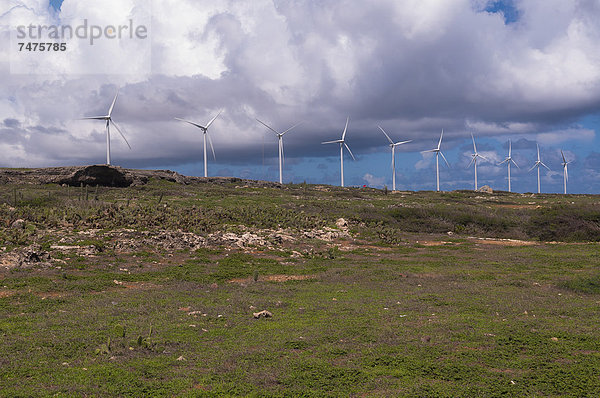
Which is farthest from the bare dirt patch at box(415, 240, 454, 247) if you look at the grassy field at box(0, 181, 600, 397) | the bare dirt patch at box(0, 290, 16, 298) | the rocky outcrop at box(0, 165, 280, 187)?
the rocky outcrop at box(0, 165, 280, 187)

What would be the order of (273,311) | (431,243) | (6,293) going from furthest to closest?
(431,243) < (6,293) < (273,311)

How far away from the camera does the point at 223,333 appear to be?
41.6ft

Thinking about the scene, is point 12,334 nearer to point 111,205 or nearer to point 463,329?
point 463,329

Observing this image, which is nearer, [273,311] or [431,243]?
[273,311]

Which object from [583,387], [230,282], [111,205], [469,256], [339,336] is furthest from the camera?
[111,205]

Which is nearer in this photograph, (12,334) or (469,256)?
(12,334)

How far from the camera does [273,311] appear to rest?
15.4 m

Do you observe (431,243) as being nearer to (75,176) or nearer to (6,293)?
(6,293)

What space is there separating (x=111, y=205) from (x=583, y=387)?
30.1 metres

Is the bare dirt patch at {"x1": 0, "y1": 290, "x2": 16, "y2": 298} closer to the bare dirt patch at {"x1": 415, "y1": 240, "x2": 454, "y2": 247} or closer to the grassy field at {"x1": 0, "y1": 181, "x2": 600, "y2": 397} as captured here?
the grassy field at {"x1": 0, "y1": 181, "x2": 600, "y2": 397}

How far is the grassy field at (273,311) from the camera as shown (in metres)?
9.36

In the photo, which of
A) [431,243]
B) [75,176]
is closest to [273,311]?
[431,243]

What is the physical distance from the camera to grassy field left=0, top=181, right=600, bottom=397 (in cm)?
936

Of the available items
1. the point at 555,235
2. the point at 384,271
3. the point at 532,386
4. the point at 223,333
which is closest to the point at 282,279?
the point at 384,271
